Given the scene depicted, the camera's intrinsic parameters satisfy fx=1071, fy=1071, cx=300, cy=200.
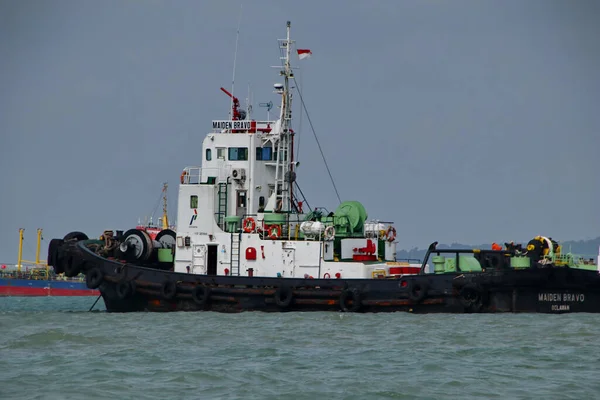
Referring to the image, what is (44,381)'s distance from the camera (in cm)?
1859

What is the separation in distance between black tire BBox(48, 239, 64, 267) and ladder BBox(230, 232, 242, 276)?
19.8 ft

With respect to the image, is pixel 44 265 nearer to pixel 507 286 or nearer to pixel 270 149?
pixel 270 149

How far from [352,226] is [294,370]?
1155 cm

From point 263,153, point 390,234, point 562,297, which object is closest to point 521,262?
point 562,297

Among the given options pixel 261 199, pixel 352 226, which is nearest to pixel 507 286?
pixel 352 226

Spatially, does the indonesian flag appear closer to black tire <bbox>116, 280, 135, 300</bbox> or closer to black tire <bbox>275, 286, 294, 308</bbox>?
black tire <bbox>275, 286, 294, 308</bbox>

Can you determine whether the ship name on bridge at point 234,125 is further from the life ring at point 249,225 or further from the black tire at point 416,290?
the black tire at point 416,290

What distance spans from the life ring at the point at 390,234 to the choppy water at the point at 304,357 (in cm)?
403

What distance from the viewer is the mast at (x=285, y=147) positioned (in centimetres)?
3145

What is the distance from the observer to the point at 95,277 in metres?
32.1

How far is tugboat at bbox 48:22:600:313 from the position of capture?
28.5m

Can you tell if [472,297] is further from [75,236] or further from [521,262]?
[75,236]

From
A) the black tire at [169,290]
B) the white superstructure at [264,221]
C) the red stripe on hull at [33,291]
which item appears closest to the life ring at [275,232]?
the white superstructure at [264,221]

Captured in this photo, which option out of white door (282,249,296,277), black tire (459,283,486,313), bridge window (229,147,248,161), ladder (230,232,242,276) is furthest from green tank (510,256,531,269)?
bridge window (229,147,248,161)
